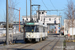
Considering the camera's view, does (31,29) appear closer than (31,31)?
No

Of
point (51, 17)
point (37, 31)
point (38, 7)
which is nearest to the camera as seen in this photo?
point (37, 31)

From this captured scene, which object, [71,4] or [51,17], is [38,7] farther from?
[51,17]

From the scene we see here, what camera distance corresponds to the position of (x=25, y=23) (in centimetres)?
2420

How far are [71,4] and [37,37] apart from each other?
8334mm

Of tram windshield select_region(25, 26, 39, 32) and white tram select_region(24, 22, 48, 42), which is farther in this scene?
tram windshield select_region(25, 26, 39, 32)

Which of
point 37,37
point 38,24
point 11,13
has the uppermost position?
point 11,13

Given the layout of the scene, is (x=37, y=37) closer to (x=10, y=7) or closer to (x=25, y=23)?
(x=25, y=23)

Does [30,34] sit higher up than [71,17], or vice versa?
[71,17]

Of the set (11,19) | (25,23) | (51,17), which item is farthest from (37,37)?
(51,17)

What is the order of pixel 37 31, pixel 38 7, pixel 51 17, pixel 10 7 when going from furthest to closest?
1. pixel 51 17
2. pixel 38 7
3. pixel 37 31
4. pixel 10 7

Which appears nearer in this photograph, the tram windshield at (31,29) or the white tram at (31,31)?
the white tram at (31,31)

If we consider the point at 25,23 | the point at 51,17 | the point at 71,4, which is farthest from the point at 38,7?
the point at 51,17

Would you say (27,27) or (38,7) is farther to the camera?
(38,7)

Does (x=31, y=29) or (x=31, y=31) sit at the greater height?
(x=31, y=29)
